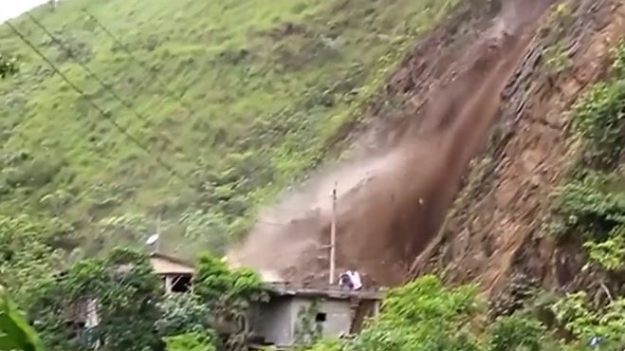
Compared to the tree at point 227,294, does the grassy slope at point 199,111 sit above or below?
above

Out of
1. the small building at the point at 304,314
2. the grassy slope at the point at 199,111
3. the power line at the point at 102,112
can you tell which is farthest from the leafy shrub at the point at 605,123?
the power line at the point at 102,112

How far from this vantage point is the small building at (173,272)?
800 inches

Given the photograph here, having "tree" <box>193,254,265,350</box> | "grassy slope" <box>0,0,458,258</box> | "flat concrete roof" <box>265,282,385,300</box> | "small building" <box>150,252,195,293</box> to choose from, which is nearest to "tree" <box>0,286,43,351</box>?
"tree" <box>193,254,265,350</box>

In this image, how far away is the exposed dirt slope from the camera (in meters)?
16.6

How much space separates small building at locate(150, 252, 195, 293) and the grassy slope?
6943 mm

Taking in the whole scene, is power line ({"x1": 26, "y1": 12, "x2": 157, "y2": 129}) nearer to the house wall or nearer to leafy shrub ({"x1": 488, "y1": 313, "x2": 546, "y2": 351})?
the house wall

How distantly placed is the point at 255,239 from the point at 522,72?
8.85 m

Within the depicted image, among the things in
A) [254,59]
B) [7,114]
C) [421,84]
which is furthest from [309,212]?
[7,114]

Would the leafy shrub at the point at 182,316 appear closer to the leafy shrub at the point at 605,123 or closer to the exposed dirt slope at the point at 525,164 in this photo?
the exposed dirt slope at the point at 525,164

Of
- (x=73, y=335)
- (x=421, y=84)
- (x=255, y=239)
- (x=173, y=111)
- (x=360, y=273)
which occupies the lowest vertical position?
(x=73, y=335)

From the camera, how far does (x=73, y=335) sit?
17.8 meters

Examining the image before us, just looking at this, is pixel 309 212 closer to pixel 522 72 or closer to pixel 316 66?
pixel 522 72

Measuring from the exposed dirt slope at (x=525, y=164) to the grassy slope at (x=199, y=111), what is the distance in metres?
9.53

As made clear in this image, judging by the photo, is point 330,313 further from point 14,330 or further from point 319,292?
point 14,330
